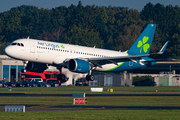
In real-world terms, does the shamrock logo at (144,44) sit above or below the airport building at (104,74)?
above

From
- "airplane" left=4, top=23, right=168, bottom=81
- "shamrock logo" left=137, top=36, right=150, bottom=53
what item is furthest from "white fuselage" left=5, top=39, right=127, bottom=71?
"shamrock logo" left=137, top=36, right=150, bottom=53

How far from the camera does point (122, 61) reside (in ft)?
212

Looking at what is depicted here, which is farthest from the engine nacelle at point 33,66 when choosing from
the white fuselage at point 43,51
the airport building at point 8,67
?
the airport building at point 8,67

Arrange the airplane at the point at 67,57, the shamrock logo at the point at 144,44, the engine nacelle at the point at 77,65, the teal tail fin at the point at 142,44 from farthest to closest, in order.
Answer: the shamrock logo at the point at 144,44
the teal tail fin at the point at 142,44
the engine nacelle at the point at 77,65
the airplane at the point at 67,57

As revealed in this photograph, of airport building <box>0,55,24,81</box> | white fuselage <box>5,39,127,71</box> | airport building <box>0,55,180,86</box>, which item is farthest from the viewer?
airport building <box>0,55,24,81</box>

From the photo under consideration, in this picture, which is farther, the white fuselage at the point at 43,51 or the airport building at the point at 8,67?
the airport building at the point at 8,67

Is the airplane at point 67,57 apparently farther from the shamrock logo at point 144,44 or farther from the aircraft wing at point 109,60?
the shamrock logo at point 144,44

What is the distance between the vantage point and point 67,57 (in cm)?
5888

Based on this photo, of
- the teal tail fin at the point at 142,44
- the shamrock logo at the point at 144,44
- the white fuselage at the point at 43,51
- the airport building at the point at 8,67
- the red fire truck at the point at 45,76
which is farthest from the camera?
the airport building at the point at 8,67

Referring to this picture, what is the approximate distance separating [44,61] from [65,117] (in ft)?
77.1

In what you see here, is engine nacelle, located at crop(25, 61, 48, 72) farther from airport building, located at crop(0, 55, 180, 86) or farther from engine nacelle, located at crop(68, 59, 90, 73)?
airport building, located at crop(0, 55, 180, 86)

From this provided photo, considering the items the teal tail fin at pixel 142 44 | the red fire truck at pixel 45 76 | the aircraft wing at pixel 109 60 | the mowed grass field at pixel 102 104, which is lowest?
the mowed grass field at pixel 102 104

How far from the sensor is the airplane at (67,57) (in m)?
55.1

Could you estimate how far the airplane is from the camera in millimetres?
55062
